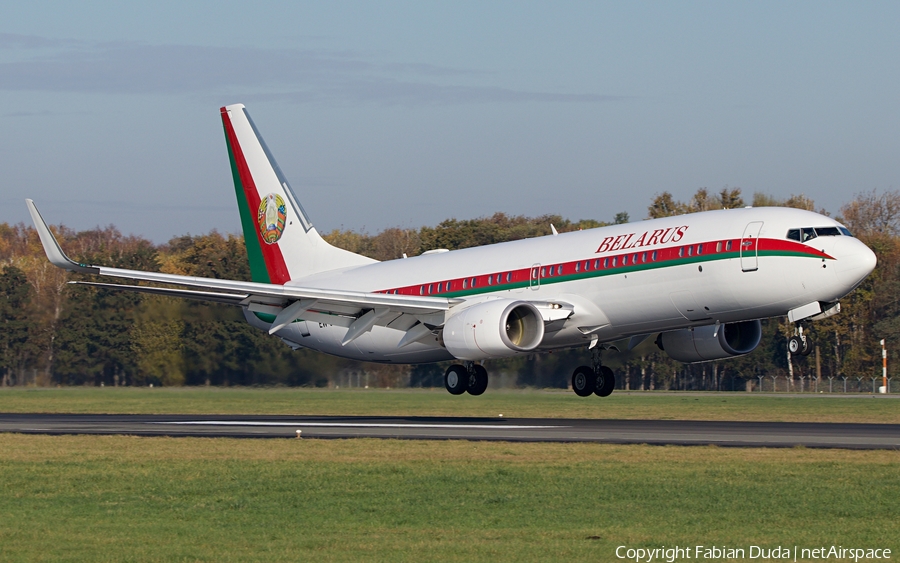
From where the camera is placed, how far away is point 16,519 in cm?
1557

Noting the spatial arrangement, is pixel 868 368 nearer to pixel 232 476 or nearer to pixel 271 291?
pixel 271 291

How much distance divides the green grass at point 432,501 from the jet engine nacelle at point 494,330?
7.87 metres

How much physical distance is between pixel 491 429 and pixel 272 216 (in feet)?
52.5

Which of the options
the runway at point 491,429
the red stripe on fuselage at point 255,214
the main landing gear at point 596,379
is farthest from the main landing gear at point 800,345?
the red stripe on fuselage at point 255,214

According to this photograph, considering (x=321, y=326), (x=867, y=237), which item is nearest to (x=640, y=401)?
(x=321, y=326)

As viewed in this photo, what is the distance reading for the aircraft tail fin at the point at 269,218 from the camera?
42.3 meters

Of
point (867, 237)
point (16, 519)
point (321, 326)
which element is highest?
point (867, 237)

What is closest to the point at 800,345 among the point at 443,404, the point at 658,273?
the point at 658,273

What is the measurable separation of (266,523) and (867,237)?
78.0 metres

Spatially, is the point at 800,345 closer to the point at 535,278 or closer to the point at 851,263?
the point at 851,263

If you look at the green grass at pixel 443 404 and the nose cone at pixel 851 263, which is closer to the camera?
the nose cone at pixel 851 263

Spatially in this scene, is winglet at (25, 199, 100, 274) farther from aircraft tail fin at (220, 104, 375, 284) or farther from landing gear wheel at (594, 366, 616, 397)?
landing gear wheel at (594, 366, 616, 397)

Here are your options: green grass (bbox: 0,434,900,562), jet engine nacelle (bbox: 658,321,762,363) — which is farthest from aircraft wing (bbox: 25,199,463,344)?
green grass (bbox: 0,434,900,562)

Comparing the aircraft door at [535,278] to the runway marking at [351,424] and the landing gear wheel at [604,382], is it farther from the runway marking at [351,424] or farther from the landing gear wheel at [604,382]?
the landing gear wheel at [604,382]
